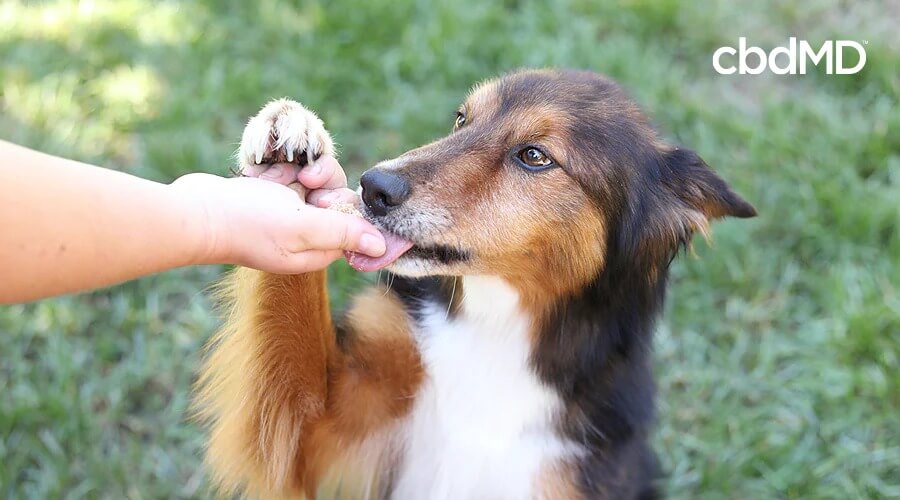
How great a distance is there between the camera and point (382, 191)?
2.41 meters

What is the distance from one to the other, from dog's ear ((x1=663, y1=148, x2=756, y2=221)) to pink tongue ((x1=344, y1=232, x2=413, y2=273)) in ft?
3.13

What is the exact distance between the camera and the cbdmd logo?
5.14m

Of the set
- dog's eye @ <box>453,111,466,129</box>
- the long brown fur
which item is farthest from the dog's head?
the long brown fur

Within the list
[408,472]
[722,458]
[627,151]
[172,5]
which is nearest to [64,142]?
[172,5]

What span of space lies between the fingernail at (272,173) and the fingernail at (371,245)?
0.91 ft

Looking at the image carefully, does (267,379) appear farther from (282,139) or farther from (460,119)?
(460,119)

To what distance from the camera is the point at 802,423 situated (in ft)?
12.0

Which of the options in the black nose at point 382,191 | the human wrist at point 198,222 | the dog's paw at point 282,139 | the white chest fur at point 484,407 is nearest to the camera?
the human wrist at point 198,222

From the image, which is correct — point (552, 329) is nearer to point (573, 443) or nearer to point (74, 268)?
point (573, 443)

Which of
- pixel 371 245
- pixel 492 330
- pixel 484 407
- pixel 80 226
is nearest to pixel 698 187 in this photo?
pixel 492 330

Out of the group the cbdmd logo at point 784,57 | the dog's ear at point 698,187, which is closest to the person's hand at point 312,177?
the dog's ear at point 698,187

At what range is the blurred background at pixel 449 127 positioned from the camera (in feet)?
11.5

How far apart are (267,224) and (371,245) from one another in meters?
0.34

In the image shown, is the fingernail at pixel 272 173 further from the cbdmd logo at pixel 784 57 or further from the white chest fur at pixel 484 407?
the cbdmd logo at pixel 784 57
